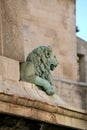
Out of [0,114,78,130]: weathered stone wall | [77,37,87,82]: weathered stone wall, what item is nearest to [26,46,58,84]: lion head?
[0,114,78,130]: weathered stone wall

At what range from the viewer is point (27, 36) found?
76.8 ft

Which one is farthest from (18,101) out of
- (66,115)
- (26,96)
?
(66,115)

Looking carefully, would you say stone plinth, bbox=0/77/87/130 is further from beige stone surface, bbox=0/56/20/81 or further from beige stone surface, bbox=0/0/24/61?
beige stone surface, bbox=0/0/24/61

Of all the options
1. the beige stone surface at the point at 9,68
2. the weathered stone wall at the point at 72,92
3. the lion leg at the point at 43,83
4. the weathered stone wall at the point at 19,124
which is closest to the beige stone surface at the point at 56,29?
the weathered stone wall at the point at 72,92

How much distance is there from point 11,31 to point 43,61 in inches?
28.1

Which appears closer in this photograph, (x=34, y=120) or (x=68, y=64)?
(x=34, y=120)

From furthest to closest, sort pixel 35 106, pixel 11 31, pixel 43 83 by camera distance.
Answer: pixel 11 31, pixel 43 83, pixel 35 106

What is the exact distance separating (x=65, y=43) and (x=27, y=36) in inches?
73.3

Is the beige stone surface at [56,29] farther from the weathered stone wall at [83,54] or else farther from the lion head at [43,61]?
the lion head at [43,61]

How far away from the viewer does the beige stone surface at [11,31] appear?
9.01m

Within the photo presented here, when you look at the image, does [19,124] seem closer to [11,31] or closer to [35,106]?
[35,106]

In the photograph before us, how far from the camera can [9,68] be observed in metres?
8.77

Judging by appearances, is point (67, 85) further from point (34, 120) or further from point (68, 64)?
point (34, 120)

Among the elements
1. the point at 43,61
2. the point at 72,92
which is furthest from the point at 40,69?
the point at 72,92
